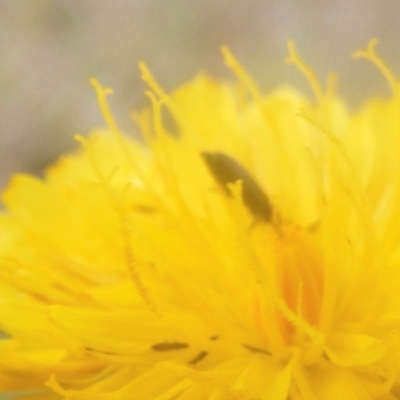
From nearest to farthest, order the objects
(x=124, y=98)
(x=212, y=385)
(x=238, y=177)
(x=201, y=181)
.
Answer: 1. (x=212, y=385)
2. (x=238, y=177)
3. (x=201, y=181)
4. (x=124, y=98)

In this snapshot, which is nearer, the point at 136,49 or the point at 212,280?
the point at 212,280

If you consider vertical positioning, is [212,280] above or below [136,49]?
below

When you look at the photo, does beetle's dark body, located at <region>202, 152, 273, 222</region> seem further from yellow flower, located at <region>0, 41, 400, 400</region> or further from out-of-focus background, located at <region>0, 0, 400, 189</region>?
out-of-focus background, located at <region>0, 0, 400, 189</region>

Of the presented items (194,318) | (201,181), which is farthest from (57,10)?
(194,318)

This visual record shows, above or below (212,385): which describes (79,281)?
above

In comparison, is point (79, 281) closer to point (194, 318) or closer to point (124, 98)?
point (194, 318)

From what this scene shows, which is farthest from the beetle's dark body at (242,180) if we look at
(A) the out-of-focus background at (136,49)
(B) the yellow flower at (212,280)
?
(A) the out-of-focus background at (136,49)

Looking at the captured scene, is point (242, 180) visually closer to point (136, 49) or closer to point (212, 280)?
point (212, 280)

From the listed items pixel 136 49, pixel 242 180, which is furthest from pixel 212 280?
pixel 136 49
